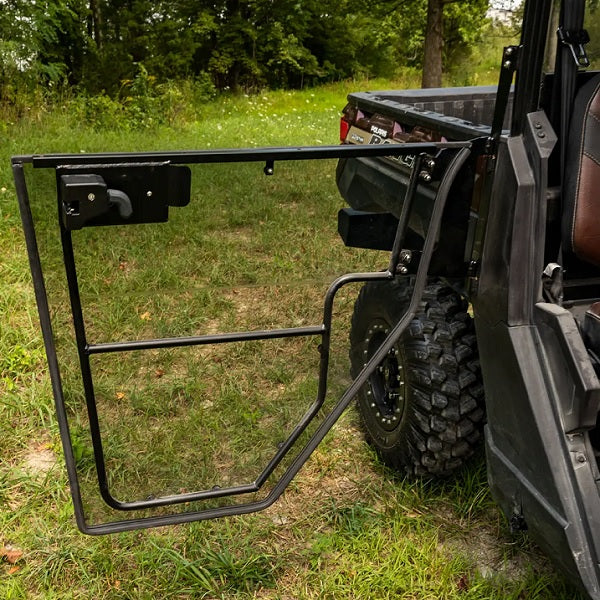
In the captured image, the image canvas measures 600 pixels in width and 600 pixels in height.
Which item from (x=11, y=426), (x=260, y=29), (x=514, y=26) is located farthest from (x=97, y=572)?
(x=260, y=29)

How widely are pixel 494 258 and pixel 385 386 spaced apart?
0.89 metres

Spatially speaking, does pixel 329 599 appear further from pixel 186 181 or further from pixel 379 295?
pixel 186 181

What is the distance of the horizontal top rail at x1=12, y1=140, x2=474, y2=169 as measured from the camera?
64.1 inches

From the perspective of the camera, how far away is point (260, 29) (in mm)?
17703

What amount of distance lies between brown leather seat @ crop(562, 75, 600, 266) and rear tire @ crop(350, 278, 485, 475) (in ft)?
1.78

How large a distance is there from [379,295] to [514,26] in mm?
951

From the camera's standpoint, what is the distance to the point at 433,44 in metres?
12.8

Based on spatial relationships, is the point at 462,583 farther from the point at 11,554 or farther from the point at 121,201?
the point at 121,201

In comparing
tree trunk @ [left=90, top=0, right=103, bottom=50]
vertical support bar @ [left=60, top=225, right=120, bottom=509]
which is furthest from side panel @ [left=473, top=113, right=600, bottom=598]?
tree trunk @ [left=90, top=0, right=103, bottom=50]

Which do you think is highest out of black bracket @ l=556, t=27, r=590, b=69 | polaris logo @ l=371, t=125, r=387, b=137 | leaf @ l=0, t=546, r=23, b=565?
black bracket @ l=556, t=27, r=590, b=69

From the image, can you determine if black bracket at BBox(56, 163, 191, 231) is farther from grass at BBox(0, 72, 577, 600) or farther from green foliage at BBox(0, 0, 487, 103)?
green foliage at BBox(0, 0, 487, 103)

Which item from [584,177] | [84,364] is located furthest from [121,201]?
[584,177]

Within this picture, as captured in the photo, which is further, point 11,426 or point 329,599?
point 11,426

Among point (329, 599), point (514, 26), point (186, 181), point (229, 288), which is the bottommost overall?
point (329, 599)
